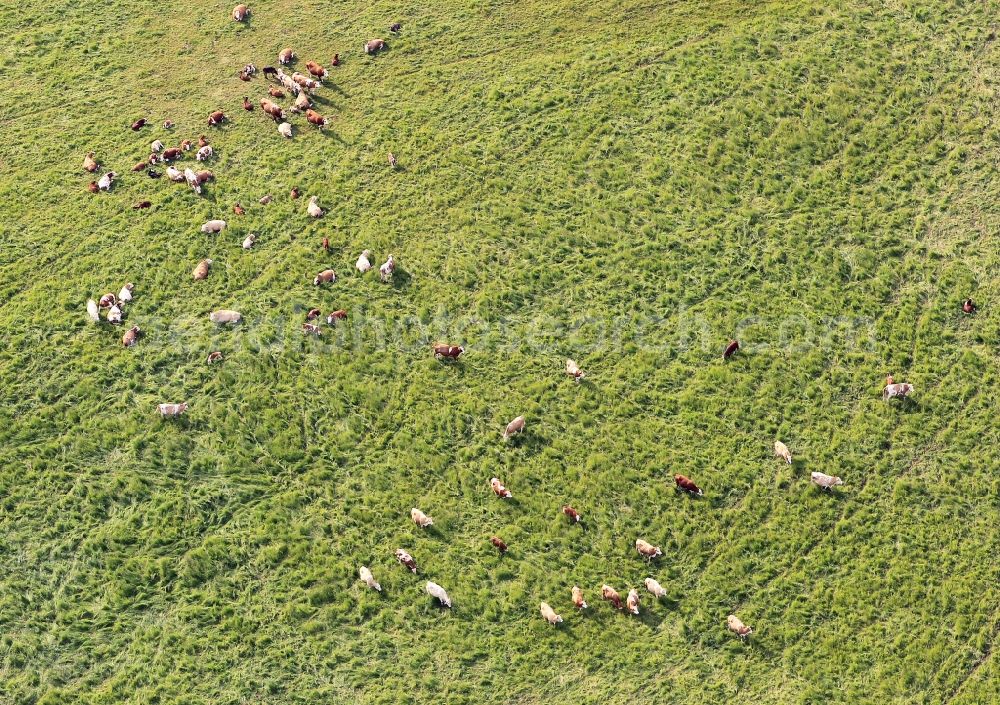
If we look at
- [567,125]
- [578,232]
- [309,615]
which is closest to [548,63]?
[567,125]

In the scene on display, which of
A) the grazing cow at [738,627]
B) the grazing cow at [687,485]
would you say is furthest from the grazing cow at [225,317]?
the grazing cow at [738,627]

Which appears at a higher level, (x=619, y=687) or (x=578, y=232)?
(x=578, y=232)

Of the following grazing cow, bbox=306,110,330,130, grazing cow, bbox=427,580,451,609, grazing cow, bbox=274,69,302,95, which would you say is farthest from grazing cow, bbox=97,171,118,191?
grazing cow, bbox=427,580,451,609

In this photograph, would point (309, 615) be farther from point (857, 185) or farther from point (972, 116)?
point (972, 116)

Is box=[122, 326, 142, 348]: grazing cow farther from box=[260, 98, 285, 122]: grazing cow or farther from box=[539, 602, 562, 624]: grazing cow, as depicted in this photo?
box=[539, 602, 562, 624]: grazing cow

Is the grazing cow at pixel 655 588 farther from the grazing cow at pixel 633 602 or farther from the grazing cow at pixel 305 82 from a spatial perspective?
the grazing cow at pixel 305 82
